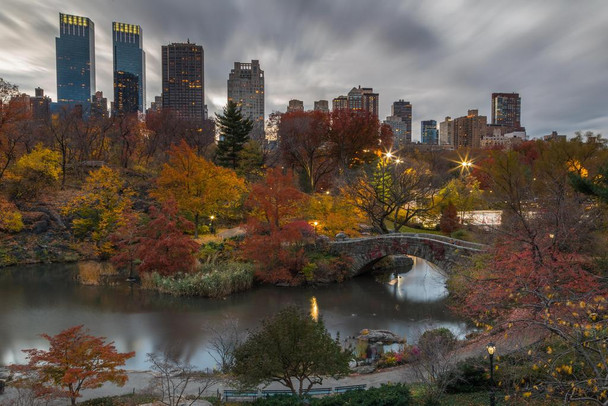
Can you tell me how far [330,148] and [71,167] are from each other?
96.6 ft

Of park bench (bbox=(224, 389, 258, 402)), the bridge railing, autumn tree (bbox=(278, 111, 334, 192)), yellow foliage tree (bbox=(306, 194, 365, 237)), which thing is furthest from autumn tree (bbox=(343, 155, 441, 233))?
park bench (bbox=(224, 389, 258, 402))

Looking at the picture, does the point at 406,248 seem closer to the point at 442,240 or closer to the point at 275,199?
the point at 442,240

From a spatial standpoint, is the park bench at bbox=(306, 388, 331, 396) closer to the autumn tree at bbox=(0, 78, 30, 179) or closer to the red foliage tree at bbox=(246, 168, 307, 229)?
the red foliage tree at bbox=(246, 168, 307, 229)

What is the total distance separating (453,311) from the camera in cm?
2166

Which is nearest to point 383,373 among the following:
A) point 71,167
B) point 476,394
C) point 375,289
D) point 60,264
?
point 476,394

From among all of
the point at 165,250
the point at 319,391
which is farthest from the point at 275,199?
the point at 319,391

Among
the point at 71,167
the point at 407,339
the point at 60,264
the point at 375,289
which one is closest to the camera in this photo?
the point at 407,339

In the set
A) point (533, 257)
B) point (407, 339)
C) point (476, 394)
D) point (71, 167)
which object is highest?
point (71, 167)

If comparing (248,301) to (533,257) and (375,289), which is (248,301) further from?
(533,257)

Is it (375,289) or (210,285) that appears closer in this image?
(210,285)

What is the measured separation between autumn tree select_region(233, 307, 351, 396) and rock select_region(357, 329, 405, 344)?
762cm

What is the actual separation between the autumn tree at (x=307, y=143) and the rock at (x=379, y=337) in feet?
101

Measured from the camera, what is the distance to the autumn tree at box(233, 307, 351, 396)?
32.9 ft

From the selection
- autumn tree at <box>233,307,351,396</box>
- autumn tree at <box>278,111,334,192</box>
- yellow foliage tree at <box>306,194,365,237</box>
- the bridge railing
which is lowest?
autumn tree at <box>233,307,351,396</box>
